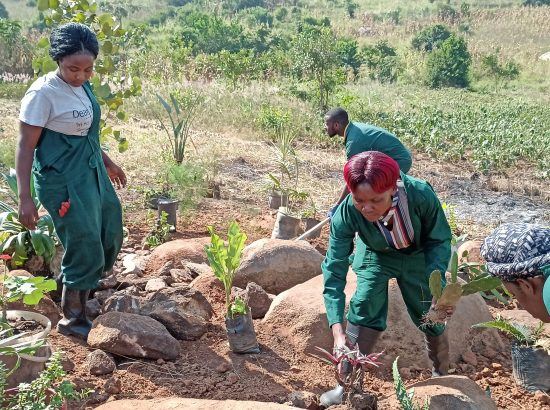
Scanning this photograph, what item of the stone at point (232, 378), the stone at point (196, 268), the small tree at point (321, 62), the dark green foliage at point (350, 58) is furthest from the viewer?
the dark green foliage at point (350, 58)

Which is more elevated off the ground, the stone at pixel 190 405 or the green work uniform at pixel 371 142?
the green work uniform at pixel 371 142

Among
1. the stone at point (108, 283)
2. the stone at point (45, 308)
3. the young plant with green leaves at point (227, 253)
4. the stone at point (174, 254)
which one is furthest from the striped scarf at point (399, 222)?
the stone at point (174, 254)

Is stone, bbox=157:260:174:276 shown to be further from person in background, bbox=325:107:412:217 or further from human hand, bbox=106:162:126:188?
person in background, bbox=325:107:412:217

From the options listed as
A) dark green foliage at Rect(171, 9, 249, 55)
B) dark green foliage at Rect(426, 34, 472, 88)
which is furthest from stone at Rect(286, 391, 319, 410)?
dark green foliage at Rect(171, 9, 249, 55)

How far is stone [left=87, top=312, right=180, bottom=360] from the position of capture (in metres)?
3.67

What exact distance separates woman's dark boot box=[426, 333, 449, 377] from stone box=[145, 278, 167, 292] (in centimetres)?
173

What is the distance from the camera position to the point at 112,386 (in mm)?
3377

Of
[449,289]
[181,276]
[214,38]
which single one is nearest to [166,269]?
[181,276]

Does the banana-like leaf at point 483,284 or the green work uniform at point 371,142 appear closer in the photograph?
the banana-like leaf at point 483,284

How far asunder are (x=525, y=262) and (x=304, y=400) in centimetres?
147

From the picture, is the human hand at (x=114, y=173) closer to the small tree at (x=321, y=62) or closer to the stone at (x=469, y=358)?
the stone at (x=469, y=358)

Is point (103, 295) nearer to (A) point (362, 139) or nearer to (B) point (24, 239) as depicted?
(B) point (24, 239)

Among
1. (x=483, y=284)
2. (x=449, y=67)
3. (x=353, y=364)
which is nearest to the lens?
(x=483, y=284)

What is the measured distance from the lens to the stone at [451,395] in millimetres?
3033
